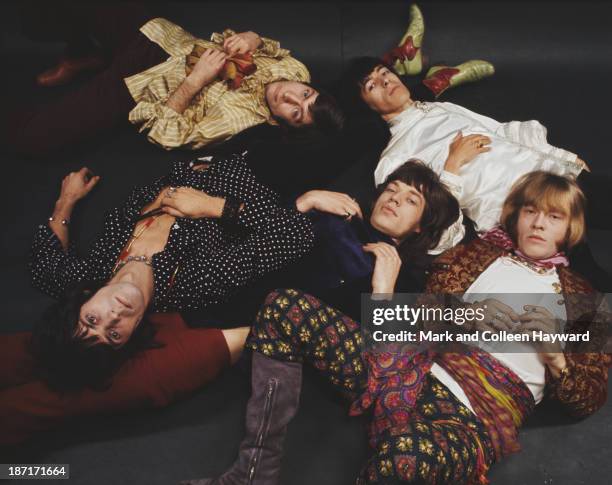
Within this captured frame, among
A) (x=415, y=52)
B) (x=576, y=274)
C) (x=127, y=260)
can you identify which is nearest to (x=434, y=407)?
(x=576, y=274)

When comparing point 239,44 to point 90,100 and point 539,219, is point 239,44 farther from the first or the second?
point 539,219

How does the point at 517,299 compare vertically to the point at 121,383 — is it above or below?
above

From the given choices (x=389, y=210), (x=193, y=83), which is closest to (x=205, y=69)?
(x=193, y=83)

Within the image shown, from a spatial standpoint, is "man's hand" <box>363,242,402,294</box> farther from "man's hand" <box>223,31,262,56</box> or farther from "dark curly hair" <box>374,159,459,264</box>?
"man's hand" <box>223,31,262,56</box>

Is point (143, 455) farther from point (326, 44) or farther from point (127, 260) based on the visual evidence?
point (326, 44)

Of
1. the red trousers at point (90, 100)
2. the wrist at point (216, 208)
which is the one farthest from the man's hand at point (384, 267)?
the red trousers at point (90, 100)

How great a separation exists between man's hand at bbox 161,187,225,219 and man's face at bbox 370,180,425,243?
467 millimetres

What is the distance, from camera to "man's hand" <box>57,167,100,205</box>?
198 centimetres

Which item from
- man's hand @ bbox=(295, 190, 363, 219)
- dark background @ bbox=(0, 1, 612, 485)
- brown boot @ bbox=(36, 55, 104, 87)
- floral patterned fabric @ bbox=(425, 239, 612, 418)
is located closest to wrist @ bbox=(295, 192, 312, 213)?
man's hand @ bbox=(295, 190, 363, 219)

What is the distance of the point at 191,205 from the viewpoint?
1.71m

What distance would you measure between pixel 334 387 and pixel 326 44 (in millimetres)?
1627

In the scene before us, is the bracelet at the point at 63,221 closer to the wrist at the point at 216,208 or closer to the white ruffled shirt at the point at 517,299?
the wrist at the point at 216,208

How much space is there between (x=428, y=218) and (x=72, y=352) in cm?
105

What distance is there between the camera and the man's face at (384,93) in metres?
2.05
